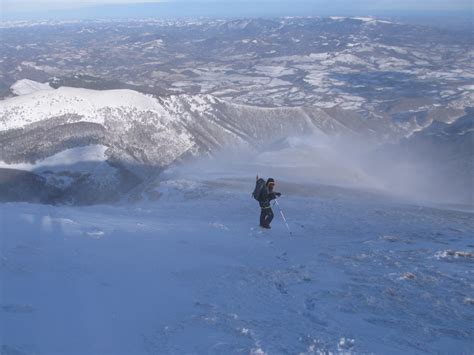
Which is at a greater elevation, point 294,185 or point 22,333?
point 22,333

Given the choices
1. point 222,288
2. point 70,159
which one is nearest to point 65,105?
point 70,159

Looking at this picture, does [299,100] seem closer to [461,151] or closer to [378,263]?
[461,151]

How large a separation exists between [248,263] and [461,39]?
20746 cm

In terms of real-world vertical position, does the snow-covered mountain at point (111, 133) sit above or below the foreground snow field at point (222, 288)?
below

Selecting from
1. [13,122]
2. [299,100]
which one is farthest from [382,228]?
[299,100]

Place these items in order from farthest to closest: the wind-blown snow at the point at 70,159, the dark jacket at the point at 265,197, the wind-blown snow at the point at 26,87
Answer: the wind-blown snow at the point at 26,87 < the wind-blown snow at the point at 70,159 < the dark jacket at the point at 265,197

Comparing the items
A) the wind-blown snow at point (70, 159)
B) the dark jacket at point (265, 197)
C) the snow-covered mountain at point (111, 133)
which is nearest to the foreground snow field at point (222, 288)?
the dark jacket at point (265, 197)

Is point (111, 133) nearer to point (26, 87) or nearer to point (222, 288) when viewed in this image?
point (26, 87)

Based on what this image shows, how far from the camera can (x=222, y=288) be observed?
29.0ft

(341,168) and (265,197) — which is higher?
(265,197)

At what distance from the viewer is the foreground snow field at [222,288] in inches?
267

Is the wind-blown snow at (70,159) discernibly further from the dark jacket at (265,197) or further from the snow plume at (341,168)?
the dark jacket at (265,197)

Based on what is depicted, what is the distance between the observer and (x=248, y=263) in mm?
10430

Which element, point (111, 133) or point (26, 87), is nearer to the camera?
point (111, 133)
